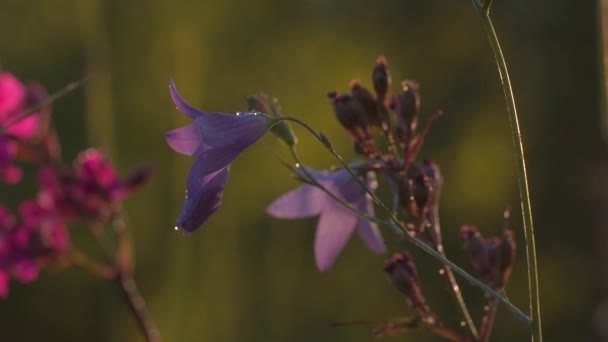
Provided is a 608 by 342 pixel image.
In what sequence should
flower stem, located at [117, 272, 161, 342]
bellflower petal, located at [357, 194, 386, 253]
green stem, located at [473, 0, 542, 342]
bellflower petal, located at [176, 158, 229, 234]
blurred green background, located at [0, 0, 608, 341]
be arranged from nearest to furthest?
1. green stem, located at [473, 0, 542, 342]
2. bellflower petal, located at [176, 158, 229, 234]
3. bellflower petal, located at [357, 194, 386, 253]
4. flower stem, located at [117, 272, 161, 342]
5. blurred green background, located at [0, 0, 608, 341]

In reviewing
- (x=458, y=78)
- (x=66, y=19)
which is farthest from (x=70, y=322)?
(x=458, y=78)

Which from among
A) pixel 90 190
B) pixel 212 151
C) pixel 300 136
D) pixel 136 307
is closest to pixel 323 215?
pixel 212 151

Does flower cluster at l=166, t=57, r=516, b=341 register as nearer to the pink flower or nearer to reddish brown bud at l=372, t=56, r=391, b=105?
reddish brown bud at l=372, t=56, r=391, b=105

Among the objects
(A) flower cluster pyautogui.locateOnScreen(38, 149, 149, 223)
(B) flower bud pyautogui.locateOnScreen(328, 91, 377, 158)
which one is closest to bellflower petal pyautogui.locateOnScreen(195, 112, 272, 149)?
(B) flower bud pyautogui.locateOnScreen(328, 91, 377, 158)

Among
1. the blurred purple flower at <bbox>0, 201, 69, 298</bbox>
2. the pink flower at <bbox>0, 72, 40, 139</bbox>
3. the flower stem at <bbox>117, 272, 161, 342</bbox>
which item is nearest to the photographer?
the flower stem at <bbox>117, 272, 161, 342</bbox>

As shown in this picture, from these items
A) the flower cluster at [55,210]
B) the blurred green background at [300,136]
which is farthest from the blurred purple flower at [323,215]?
the blurred green background at [300,136]

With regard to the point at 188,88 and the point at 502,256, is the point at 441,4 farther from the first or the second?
the point at 502,256

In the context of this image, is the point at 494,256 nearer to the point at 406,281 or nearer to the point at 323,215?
the point at 406,281

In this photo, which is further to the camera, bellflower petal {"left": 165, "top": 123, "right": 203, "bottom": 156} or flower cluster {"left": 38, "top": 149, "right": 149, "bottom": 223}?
flower cluster {"left": 38, "top": 149, "right": 149, "bottom": 223}
